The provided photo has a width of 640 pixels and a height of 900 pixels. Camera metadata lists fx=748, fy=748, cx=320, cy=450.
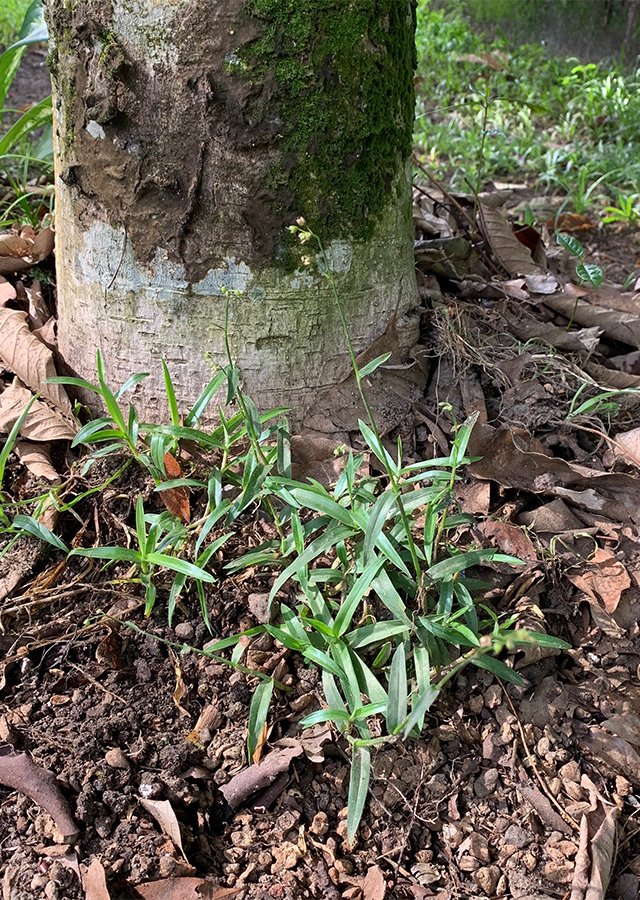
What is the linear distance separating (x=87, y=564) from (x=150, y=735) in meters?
0.46

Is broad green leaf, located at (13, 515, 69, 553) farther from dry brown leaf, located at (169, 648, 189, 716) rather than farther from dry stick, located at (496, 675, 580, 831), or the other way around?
dry stick, located at (496, 675, 580, 831)

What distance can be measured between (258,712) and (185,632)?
0.30 m

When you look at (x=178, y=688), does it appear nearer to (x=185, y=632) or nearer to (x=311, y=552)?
(x=185, y=632)

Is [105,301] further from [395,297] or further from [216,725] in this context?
[216,725]

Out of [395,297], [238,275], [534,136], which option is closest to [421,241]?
[395,297]

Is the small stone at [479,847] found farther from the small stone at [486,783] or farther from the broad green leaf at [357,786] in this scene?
the broad green leaf at [357,786]

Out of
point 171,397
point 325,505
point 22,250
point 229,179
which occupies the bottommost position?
point 325,505

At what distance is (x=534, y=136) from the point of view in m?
5.00

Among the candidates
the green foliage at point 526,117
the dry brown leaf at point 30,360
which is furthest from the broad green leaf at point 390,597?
the green foliage at point 526,117

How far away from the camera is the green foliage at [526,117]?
4543 mm

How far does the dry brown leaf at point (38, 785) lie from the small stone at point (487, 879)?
2.50 feet

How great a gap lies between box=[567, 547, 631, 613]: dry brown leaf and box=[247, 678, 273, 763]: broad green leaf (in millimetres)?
779

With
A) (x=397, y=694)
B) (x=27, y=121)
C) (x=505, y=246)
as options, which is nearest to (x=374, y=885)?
(x=397, y=694)

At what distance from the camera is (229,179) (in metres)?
1.73
